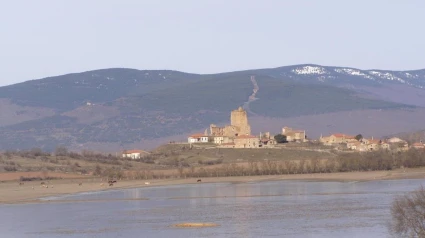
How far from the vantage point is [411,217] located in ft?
A: 113

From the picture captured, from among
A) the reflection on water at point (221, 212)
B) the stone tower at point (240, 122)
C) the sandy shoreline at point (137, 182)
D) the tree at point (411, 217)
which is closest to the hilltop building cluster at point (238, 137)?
the stone tower at point (240, 122)

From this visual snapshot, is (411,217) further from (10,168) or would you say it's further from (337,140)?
(337,140)

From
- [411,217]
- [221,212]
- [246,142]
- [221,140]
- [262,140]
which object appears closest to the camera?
[411,217]

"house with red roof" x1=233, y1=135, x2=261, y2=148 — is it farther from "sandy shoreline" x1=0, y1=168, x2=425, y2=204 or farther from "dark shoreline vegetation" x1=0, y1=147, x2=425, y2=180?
"sandy shoreline" x1=0, y1=168, x2=425, y2=204

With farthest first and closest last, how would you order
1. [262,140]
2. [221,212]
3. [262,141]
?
1. [262,140]
2. [262,141]
3. [221,212]

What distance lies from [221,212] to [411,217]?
18.7 m

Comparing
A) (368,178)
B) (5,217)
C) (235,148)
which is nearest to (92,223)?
(5,217)

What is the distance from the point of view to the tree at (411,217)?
34.1 meters

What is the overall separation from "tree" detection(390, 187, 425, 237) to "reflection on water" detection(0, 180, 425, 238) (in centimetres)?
437

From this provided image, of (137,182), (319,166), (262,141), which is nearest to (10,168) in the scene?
(137,182)

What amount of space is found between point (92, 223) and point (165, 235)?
24.5ft

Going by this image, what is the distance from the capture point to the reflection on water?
141 ft

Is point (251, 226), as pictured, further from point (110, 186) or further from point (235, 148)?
point (235, 148)

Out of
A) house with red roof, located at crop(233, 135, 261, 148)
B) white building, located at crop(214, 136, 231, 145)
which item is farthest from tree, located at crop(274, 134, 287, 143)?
white building, located at crop(214, 136, 231, 145)
